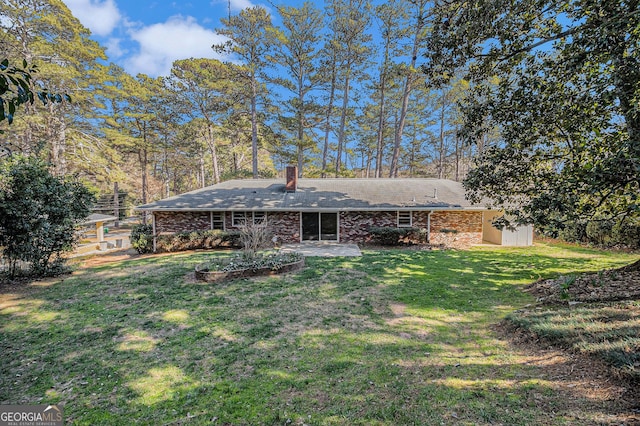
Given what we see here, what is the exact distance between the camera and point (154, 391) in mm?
3434

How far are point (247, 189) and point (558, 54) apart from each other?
14025mm

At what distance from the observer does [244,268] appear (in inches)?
328

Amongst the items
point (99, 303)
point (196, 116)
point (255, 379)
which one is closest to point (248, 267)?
point (99, 303)

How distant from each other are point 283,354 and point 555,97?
722cm

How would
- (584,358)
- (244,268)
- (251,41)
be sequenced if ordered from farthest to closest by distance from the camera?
(251,41) < (244,268) < (584,358)

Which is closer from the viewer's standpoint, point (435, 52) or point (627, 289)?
point (627, 289)

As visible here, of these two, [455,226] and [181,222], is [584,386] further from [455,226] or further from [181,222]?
[181,222]

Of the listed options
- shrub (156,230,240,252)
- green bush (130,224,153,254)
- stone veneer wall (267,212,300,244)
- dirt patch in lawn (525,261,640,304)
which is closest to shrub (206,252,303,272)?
shrub (156,230,240,252)

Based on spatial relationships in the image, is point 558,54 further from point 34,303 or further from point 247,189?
point 247,189

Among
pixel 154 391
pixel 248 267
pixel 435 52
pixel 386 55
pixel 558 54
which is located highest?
pixel 386 55

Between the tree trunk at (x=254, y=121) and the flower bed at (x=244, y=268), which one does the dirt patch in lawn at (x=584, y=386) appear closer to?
the flower bed at (x=244, y=268)

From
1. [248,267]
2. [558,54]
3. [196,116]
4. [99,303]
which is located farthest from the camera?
[196,116]

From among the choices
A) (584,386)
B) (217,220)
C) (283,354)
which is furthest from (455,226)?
(283,354)

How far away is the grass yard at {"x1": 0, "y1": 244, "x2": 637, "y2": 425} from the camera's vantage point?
2.99 meters
